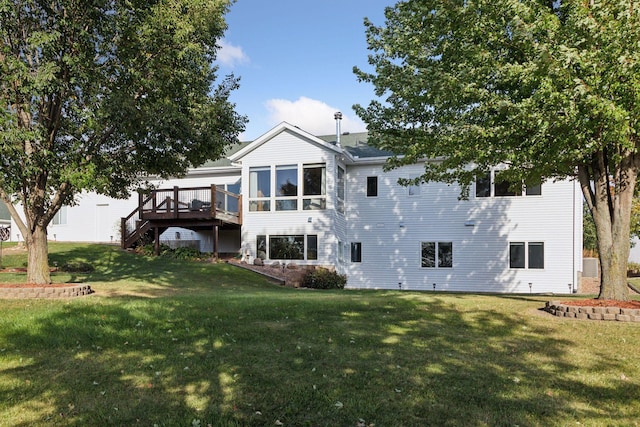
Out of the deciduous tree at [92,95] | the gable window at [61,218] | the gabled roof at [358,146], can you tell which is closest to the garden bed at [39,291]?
the deciduous tree at [92,95]

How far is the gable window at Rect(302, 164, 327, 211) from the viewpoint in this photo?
2061 cm

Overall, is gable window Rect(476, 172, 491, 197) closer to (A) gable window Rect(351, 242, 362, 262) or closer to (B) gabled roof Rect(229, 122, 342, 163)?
(A) gable window Rect(351, 242, 362, 262)

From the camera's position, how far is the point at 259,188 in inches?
858

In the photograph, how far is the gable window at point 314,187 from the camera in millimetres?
20609

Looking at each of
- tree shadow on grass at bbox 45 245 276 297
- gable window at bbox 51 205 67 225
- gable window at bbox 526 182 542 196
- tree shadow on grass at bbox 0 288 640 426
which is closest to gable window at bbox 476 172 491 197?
gable window at bbox 526 182 542 196

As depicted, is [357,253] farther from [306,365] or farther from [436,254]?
[306,365]

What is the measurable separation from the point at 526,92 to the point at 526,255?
1285 cm

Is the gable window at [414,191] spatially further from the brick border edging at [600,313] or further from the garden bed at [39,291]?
the garden bed at [39,291]

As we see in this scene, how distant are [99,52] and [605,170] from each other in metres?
12.1

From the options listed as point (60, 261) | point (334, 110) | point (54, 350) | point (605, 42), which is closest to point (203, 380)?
point (54, 350)

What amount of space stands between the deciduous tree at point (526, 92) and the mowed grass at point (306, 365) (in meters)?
3.15

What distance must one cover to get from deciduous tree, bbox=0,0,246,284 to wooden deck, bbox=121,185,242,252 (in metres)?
8.21

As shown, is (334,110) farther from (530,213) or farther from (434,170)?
(434,170)

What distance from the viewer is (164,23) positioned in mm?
10914
